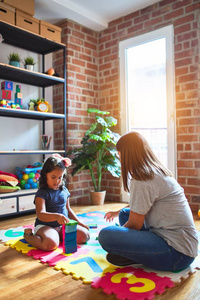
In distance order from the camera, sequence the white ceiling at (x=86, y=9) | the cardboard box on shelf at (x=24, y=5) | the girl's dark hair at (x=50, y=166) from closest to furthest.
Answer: the girl's dark hair at (x=50, y=166), the cardboard box on shelf at (x=24, y=5), the white ceiling at (x=86, y=9)

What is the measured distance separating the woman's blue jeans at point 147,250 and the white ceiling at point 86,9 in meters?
2.66

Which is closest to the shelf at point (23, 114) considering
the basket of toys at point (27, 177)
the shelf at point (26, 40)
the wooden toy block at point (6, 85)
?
the wooden toy block at point (6, 85)

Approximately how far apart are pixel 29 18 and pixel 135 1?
123 centimetres

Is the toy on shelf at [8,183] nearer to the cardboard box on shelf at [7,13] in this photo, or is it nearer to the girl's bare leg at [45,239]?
the girl's bare leg at [45,239]

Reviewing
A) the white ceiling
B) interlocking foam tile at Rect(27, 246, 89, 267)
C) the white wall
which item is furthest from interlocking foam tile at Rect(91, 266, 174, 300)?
the white ceiling

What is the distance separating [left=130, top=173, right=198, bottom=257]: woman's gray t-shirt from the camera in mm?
1366

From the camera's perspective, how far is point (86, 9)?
3367mm

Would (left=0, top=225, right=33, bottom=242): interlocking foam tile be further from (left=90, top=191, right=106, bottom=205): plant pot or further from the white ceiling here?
the white ceiling

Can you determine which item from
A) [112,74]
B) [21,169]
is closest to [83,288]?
[21,169]

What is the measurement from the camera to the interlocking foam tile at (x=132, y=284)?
1201 mm

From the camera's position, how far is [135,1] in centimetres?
321

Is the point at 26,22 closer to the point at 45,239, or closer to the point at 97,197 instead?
the point at 97,197

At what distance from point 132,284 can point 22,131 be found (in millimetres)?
2358

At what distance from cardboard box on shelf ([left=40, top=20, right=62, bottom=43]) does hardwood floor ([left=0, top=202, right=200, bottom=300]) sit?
234 cm
